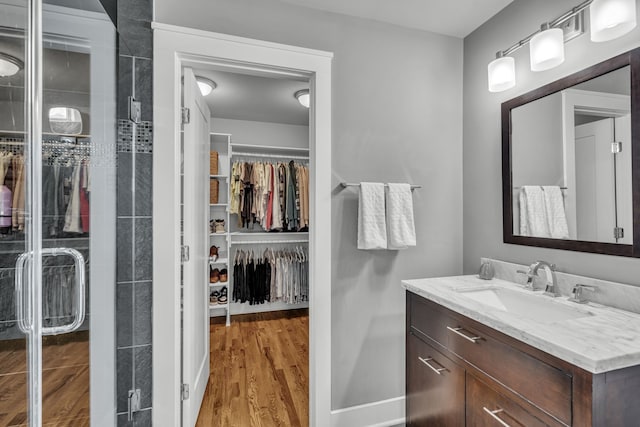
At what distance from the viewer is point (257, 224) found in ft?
13.1

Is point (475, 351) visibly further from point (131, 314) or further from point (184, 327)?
point (131, 314)

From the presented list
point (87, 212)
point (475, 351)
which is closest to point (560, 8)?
point (475, 351)

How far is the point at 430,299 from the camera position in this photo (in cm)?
149

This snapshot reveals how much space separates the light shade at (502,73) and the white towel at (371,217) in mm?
840

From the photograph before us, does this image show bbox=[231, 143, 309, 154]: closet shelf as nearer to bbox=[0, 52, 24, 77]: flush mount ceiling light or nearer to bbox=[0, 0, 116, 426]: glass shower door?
bbox=[0, 0, 116, 426]: glass shower door

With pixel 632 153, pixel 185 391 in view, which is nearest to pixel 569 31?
pixel 632 153

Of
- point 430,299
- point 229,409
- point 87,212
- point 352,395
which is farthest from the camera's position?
point 229,409

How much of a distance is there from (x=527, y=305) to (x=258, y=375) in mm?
1969

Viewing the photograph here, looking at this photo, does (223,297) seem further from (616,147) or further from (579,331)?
(616,147)

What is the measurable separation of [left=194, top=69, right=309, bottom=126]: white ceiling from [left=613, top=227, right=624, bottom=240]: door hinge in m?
2.24

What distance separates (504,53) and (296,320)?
3.26 metres

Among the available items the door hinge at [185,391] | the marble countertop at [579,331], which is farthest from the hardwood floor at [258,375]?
the marble countertop at [579,331]

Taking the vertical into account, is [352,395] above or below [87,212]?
below

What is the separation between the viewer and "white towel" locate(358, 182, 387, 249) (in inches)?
70.3
